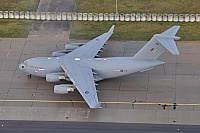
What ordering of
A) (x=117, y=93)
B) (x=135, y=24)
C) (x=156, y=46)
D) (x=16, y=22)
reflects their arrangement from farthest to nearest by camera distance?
(x=16, y=22) < (x=135, y=24) < (x=117, y=93) < (x=156, y=46)

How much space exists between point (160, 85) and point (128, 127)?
31.3 ft

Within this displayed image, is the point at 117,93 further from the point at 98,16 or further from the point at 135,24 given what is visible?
the point at 98,16

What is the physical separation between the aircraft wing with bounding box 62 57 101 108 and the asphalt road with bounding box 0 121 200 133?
2556mm

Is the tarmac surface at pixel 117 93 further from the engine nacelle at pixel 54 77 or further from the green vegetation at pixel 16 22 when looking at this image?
the green vegetation at pixel 16 22

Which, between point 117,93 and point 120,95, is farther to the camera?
point 117,93

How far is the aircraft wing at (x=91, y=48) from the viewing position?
77162mm

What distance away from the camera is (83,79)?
7219 cm

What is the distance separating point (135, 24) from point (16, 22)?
17519mm

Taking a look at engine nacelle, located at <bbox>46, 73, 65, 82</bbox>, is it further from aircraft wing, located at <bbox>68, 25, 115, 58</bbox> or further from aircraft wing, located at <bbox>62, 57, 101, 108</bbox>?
aircraft wing, located at <bbox>68, 25, 115, 58</bbox>

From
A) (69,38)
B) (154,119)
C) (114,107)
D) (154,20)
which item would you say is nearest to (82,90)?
(114,107)

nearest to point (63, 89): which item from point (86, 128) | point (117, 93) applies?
point (86, 128)

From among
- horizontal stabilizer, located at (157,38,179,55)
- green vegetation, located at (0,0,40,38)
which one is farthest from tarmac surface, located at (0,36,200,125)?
horizontal stabilizer, located at (157,38,179,55)

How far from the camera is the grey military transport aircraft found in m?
71.9

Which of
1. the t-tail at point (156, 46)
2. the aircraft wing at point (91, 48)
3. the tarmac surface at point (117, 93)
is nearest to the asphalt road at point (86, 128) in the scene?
the tarmac surface at point (117, 93)
